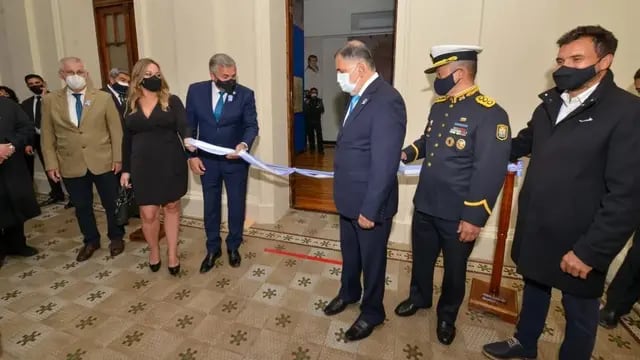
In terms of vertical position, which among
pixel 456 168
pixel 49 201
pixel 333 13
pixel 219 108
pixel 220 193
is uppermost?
pixel 333 13

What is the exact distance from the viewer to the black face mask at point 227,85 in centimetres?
241

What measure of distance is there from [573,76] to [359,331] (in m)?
1.60

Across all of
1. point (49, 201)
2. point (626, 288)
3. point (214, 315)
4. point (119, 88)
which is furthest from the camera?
point (49, 201)

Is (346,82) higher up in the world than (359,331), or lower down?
higher up

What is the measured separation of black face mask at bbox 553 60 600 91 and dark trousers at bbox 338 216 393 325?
0.98 metres

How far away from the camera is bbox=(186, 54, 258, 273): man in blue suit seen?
2463mm

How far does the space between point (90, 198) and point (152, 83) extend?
1.28 meters

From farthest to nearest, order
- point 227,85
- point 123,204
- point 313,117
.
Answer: point 313,117
point 123,204
point 227,85

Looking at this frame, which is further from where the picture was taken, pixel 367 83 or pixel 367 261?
pixel 367 261

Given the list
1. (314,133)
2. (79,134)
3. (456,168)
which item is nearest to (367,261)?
(456,168)

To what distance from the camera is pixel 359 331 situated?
195cm

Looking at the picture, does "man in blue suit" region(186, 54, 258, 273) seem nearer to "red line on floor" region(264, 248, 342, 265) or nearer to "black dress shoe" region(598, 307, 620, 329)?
"red line on floor" region(264, 248, 342, 265)

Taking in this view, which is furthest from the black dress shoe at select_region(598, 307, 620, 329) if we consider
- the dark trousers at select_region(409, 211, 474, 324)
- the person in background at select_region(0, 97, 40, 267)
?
the person in background at select_region(0, 97, 40, 267)

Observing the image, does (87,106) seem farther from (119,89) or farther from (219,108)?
(219,108)
